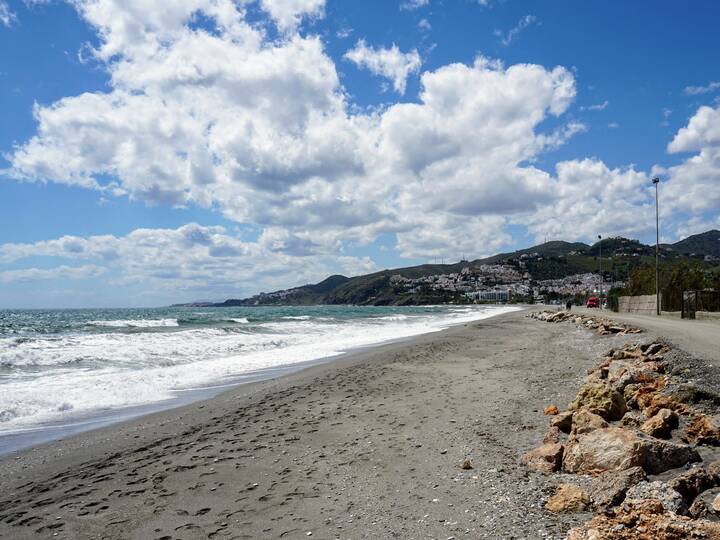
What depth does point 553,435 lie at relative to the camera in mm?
6035

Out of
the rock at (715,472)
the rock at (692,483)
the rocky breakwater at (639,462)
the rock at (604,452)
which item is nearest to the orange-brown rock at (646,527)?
the rocky breakwater at (639,462)

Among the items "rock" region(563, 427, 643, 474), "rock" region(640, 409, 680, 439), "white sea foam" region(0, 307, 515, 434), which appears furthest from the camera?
"white sea foam" region(0, 307, 515, 434)

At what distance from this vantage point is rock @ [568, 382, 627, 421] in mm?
6453

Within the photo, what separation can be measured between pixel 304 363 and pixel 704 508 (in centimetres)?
1480

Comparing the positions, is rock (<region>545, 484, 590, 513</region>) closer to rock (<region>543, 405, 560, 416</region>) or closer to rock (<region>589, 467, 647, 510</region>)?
rock (<region>589, 467, 647, 510</region>)

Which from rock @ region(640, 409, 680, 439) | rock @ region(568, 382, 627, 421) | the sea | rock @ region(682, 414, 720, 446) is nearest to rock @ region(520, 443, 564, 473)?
rock @ region(640, 409, 680, 439)

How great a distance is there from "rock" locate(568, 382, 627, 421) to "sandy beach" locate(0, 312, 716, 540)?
70 centimetres

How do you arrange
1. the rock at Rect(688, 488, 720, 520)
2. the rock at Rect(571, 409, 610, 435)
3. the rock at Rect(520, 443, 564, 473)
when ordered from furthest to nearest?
the rock at Rect(571, 409, 610, 435) → the rock at Rect(520, 443, 564, 473) → the rock at Rect(688, 488, 720, 520)

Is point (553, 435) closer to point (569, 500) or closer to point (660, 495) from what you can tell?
point (569, 500)

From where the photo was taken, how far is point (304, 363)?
17.3 metres

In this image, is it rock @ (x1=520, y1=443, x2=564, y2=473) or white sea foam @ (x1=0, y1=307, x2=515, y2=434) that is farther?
white sea foam @ (x1=0, y1=307, x2=515, y2=434)

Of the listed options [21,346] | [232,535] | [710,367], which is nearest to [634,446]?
[232,535]

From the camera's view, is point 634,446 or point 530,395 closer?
point 634,446

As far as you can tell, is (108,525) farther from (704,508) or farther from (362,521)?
(704,508)
